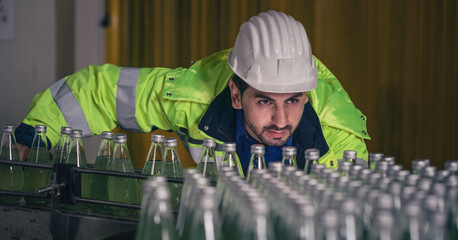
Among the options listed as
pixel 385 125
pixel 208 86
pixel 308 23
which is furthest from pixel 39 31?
pixel 385 125

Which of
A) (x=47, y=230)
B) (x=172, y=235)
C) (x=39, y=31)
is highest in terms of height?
(x=39, y=31)

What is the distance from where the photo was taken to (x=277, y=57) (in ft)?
5.35

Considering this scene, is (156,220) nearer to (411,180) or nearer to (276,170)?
(276,170)

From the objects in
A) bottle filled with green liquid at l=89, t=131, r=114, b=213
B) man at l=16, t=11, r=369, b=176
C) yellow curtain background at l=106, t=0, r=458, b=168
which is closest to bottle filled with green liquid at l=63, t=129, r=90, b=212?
bottle filled with green liquid at l=89, t=131, r=114, b=213

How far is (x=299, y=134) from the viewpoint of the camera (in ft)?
6.01

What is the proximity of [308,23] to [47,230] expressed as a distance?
96.5 inches

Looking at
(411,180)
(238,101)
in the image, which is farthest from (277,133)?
(411,180)

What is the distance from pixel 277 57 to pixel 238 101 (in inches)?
9.9

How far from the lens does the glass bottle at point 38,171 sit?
4.51ft

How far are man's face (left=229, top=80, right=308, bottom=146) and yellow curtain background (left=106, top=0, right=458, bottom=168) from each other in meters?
1.75

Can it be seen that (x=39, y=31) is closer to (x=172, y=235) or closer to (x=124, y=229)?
(x=124, y=229)

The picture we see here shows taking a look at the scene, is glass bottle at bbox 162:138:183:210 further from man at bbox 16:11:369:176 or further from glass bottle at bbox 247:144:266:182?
man at bbox 16:11:369:176

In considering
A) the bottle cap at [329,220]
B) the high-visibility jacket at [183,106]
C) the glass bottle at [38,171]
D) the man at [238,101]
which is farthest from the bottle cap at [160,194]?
the high-visibility jacket at [183,106]

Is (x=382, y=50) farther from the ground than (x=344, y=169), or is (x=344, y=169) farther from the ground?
(x=382, y=50)
